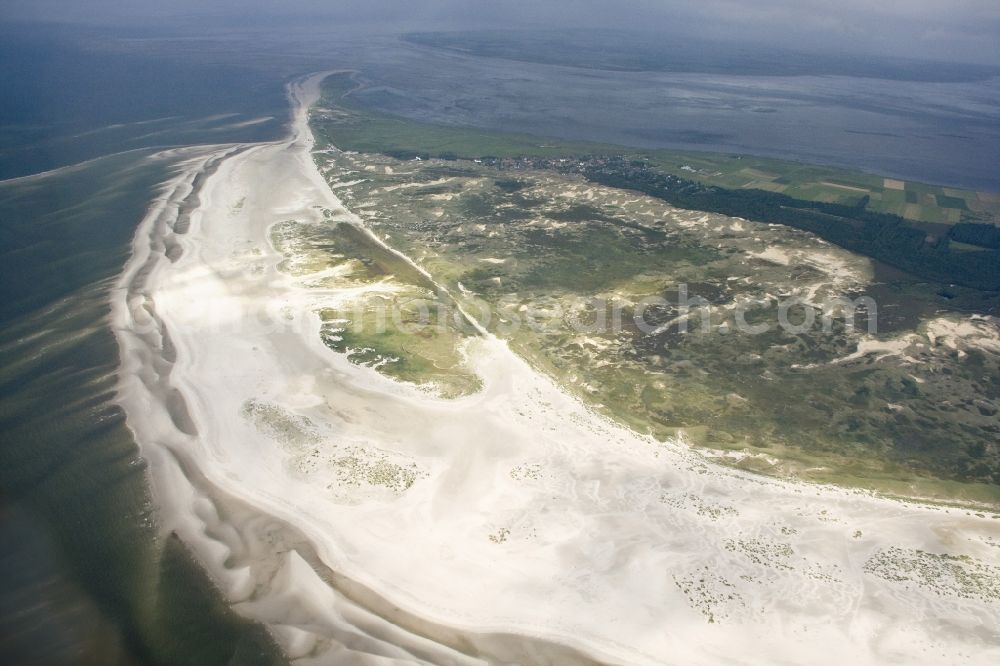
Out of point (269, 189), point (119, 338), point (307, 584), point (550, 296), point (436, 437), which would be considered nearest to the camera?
point (307, 584)

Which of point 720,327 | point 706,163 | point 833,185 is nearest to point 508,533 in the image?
point 720,327

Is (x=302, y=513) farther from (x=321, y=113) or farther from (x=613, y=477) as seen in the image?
(x=321, y=113)

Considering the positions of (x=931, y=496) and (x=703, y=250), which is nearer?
(x=931, y=496)

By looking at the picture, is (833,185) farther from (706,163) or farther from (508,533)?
(508,533)

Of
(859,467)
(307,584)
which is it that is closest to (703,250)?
(859,467)

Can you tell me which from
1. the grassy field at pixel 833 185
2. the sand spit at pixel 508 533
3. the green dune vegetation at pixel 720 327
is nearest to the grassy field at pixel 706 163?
the grassy field at pixel 833 185

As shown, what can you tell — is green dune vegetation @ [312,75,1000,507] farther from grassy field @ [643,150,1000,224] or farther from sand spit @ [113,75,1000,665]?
grassy field @ [643,150,1000,224]
